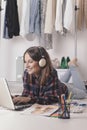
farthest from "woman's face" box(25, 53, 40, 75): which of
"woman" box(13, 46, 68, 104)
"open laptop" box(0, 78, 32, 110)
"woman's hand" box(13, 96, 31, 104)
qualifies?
→ "open laptop" box(0, 78, 32, 110)

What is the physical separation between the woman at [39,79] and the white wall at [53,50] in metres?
2.02

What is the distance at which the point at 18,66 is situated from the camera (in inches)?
151

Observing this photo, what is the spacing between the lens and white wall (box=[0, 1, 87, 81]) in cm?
372

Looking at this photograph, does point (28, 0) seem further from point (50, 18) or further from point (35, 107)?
point (35, 107)

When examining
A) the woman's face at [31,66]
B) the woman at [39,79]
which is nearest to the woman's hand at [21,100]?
the woman at [39,79]

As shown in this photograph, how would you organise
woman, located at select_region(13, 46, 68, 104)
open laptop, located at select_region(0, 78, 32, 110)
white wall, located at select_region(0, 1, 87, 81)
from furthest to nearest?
1. white wall, located at select_region(0, 1, 87, 81)
2. woman, located at select_region(13, 46, 68, 104)
3. open laptop, located at select_region(0, 78, 32, 110)

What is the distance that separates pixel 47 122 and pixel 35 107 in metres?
0.34

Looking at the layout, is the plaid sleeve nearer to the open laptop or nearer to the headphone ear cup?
the headphone ear cup

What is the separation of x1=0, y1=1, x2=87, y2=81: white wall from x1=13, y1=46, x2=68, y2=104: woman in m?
2.02

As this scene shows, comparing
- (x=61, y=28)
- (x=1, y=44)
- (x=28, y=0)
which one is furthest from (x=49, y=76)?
(x=1, y=44)

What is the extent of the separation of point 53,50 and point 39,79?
2.18 m

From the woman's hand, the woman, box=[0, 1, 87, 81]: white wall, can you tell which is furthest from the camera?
box=[0, 1, 87, 81]: white wall

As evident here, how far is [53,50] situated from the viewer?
3.87 meters

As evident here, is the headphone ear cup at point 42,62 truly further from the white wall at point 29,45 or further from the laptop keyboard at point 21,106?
the white wall at point 29,45
